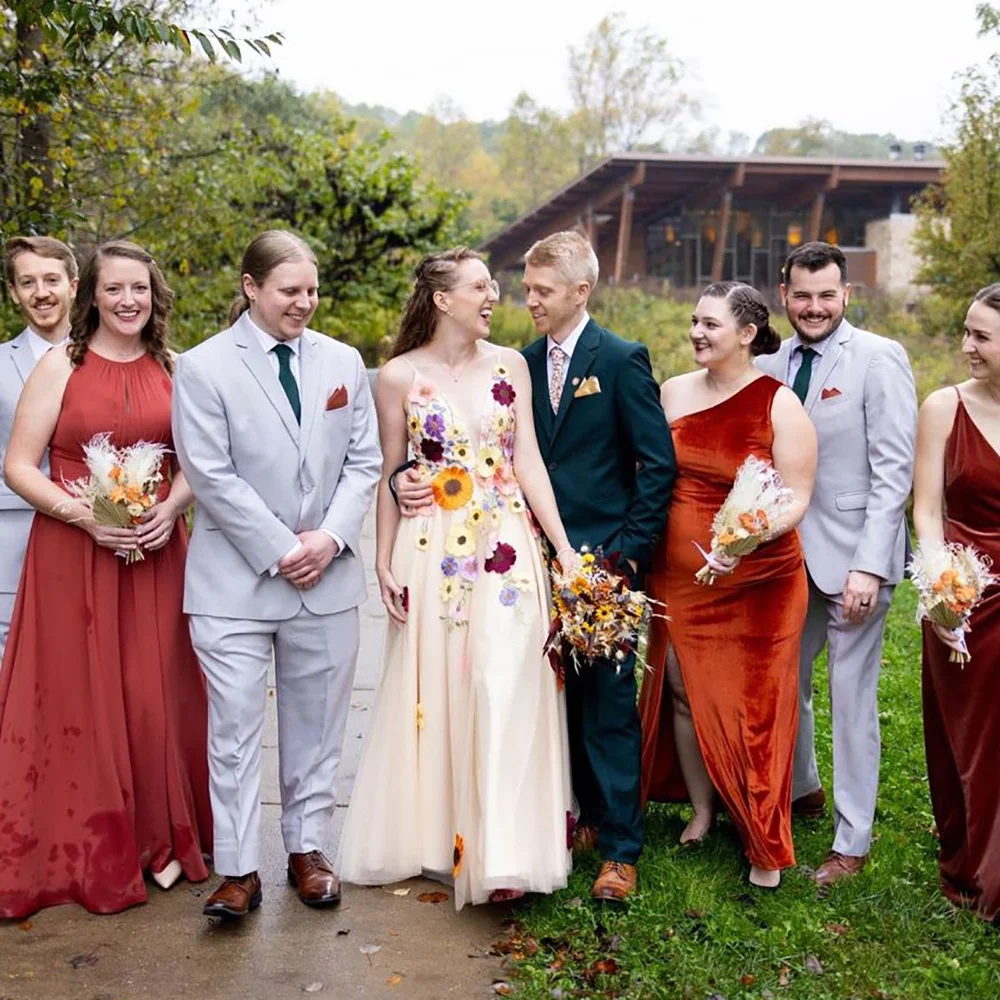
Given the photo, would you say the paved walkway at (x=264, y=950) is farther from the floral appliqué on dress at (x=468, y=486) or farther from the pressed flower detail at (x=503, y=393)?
the pressed flower detail at (x=503, y=393)

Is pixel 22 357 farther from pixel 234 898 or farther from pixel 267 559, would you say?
pixel 234 898

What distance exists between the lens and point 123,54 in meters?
11.1

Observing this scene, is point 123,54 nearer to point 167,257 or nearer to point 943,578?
point 167,257

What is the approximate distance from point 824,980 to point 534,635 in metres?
1.59

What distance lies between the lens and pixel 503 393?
511 centimetres

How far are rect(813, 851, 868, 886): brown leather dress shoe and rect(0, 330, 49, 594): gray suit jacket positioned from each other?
11.5ft

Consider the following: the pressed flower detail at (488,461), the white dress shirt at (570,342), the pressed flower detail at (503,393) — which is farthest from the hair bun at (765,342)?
the pressed flower detail at (488,461)

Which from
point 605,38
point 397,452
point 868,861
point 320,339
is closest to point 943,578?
point 868,861

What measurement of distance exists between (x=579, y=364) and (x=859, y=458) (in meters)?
1.18

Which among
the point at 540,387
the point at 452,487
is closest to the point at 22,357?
the point at 452,487

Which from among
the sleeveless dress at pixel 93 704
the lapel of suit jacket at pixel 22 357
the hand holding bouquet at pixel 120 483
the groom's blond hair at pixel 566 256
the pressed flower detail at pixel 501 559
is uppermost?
the groom's blond hair at pixel 566 256

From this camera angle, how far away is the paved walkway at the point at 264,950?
14.1 feet

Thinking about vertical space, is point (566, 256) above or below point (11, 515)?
above

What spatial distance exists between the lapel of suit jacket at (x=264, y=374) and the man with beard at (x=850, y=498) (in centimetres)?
203
